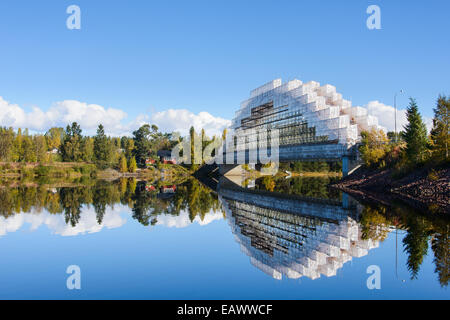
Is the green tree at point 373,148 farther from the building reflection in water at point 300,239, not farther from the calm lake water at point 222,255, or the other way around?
the calm lake water at point 222,255

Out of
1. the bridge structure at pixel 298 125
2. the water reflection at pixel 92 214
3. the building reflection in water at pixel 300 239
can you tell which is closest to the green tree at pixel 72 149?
the bridge structure at pixel 298 125

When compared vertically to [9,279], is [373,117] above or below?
above

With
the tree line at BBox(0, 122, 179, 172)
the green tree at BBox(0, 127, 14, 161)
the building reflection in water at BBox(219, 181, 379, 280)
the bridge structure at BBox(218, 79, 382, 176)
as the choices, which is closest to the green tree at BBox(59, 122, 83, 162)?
the tree line at BBox(0, 122, 179, 172)

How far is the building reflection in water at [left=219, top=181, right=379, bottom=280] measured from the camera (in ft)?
47.0

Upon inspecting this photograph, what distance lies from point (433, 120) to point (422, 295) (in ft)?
129

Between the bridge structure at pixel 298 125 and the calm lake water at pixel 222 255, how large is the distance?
33016mm

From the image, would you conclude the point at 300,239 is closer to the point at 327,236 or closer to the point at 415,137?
the point at 327,236

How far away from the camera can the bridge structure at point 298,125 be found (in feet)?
199

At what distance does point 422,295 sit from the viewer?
10688 mm

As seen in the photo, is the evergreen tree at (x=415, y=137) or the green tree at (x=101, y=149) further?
the green tree at (x=101, y=149)

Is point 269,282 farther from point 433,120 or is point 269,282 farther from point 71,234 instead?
point 433,120

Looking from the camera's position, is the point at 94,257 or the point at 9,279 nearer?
the point at 9,279

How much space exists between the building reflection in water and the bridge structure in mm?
29100
